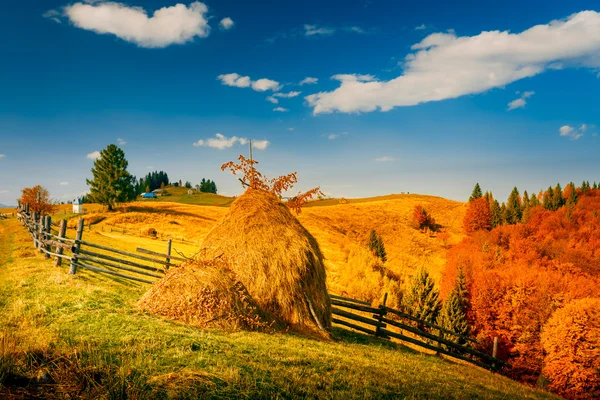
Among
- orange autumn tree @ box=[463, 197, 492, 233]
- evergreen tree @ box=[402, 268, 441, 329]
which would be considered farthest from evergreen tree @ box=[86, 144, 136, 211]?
orange autumn tree @ box=[463, 197, 492, 233]

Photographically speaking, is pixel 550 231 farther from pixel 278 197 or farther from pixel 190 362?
pixel 190 362

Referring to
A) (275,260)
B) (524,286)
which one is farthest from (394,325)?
(524,286)

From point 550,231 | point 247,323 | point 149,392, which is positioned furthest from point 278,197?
point 550,231

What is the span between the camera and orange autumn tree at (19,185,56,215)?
188 ft

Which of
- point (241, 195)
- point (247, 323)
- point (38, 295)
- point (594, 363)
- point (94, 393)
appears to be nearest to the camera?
point (94, 393)

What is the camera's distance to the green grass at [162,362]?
12.4ft

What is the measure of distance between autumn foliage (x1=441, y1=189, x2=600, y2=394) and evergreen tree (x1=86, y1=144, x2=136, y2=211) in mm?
54784

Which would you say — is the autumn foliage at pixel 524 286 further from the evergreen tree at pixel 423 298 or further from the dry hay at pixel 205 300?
the dry hay at pixel 205 300

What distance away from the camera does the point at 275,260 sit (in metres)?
8.92

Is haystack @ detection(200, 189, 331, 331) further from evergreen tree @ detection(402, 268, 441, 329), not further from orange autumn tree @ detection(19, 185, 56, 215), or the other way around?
orange autumn tree @ detection(19, 185, 56, 215)

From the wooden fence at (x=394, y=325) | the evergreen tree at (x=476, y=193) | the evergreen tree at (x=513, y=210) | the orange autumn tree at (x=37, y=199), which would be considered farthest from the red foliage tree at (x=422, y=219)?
the orange autumn tree at (x=37, y=199)

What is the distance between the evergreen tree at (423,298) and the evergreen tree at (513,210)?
71.5 meters

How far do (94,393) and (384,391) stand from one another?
3.80m

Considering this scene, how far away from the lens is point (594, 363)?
29.2 m
